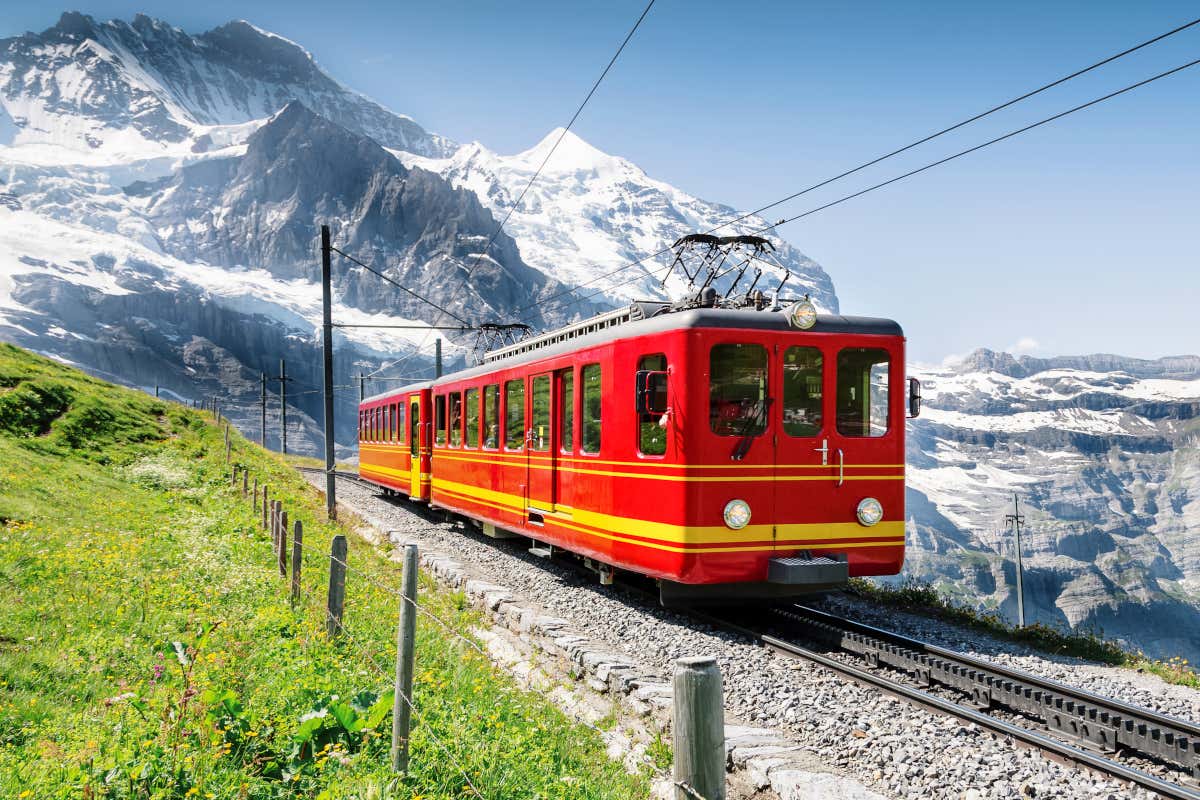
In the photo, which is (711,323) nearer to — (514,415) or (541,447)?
(541,447)

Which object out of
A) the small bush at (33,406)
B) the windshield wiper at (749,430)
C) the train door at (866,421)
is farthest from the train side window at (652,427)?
the small bush at (33,406)

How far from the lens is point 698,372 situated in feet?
29.1

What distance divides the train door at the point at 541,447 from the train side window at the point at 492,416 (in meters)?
1.68

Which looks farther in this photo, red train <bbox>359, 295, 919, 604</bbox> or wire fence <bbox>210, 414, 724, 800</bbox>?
red train <bbox>359, 295, 919, 604</bbox>

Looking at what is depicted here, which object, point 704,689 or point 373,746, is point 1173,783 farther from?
point 373,746

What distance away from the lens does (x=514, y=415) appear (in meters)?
13.6

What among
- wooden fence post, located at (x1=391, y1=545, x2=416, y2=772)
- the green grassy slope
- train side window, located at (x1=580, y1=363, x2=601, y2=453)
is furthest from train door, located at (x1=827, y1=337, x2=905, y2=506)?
wooden fence post, located at (x1=391, y1=545, x2=416, y2=772)

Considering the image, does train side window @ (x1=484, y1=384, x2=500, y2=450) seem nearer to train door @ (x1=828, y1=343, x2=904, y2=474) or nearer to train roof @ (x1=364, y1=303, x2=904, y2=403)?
train roof @ (x1=364, y1=303, x2=904, y2=403)

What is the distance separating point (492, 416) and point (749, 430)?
6.68m

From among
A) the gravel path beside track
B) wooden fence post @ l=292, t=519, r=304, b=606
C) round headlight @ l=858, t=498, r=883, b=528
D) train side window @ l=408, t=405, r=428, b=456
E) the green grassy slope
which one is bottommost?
the gravel path beside track

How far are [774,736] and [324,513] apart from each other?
16824mm

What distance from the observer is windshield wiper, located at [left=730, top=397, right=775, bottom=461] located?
8906 millimetres

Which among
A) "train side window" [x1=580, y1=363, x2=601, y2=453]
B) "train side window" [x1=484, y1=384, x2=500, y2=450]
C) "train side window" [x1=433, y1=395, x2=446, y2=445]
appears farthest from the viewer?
"train side window" [x1=433, y1=395, x2=446, y2=445]

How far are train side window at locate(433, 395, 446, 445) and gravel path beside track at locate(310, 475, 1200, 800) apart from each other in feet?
24.7
